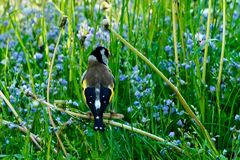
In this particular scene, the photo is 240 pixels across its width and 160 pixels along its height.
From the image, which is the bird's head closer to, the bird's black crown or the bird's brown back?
the bird's black crown

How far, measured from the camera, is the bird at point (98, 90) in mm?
3158

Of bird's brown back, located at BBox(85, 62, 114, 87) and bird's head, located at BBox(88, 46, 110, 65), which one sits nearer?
bird's brown back, located at BBox(85, 62, 114, 87)

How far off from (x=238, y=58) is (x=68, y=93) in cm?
100

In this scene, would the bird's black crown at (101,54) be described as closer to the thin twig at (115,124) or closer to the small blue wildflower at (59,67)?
the thin twig at (115,124)

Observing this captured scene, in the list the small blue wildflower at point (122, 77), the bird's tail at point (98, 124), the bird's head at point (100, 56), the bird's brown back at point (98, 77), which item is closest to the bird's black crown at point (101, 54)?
the bird's head at point (100, 56)

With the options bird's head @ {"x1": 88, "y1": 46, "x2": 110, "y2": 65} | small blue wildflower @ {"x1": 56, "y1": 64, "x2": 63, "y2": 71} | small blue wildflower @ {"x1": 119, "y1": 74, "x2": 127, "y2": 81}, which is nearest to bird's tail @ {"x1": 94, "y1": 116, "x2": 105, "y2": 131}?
bird's head @ {"x1": 88, "y1": 46, "x2": 110, "y2": 65}

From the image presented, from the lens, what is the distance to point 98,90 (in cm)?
333

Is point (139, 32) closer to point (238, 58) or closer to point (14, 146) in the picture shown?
point (238, 58)

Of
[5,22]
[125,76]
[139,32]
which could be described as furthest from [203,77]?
[5,22]

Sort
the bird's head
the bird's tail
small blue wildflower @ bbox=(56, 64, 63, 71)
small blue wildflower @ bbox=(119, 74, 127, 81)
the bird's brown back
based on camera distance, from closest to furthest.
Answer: the bird's tail, the bird's brown back, the bird's head, small blue wildflower @ bbox=(119, 74, 127, 81), small blue wildflower @ bbox=(56, 64, 63, 71)

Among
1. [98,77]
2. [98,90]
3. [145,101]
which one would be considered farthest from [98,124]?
[145,101]

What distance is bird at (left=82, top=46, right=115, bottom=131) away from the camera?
3158mm

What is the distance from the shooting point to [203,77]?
152 inches

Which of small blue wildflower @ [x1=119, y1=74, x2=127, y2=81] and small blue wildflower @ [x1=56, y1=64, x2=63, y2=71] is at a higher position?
small blue wildflower @ [x1=56, y1=64, x2=63, y2=71]
